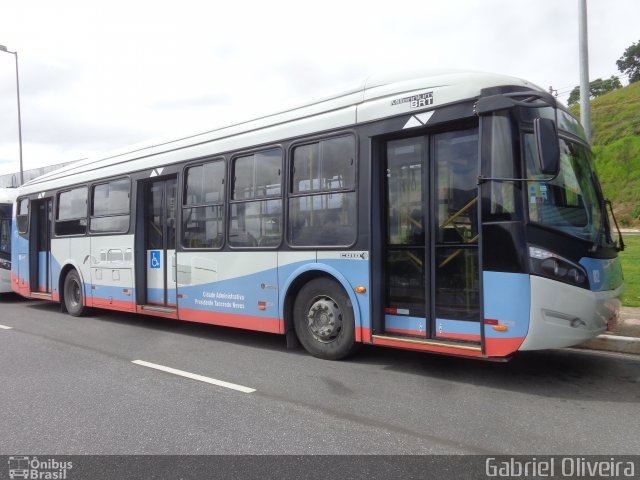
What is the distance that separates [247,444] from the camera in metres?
3.77

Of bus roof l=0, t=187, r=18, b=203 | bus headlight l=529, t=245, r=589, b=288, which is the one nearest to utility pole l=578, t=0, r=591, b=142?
bus headlight l=529, t=245, r=589, b=288

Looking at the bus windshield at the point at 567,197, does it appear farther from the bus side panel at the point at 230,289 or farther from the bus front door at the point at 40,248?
the bus front door at the point at 40,248

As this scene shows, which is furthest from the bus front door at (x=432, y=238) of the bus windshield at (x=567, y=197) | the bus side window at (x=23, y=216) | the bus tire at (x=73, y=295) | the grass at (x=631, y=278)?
the bus side window at (x=23, y=216)

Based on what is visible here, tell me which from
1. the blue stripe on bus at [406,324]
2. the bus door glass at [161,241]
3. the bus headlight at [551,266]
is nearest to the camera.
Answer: the bus headlight at [551,266]

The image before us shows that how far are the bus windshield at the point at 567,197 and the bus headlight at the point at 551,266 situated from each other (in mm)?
284

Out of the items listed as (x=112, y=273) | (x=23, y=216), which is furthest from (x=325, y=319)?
(x=23, y=216)

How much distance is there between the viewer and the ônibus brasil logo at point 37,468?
3363 millimetres

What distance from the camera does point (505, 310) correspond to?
4.76 metres

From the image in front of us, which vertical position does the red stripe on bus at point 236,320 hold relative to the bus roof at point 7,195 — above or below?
below

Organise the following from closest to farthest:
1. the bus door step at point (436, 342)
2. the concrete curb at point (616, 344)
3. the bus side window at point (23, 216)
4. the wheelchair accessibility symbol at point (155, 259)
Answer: the bus door step at point (436, 342) < the concrete curb at point (616, 344) < the wheelchair accessibility symbol at point (155, 259) < the bus side window at point (23, 216)

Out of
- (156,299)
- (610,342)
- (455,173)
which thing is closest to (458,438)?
(455,173)

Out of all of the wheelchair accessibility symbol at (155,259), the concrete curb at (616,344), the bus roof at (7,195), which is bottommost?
the concrete curb at (616,344)

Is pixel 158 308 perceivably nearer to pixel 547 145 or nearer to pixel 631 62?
pixel 547 145

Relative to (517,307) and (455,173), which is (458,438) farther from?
(455,173)
